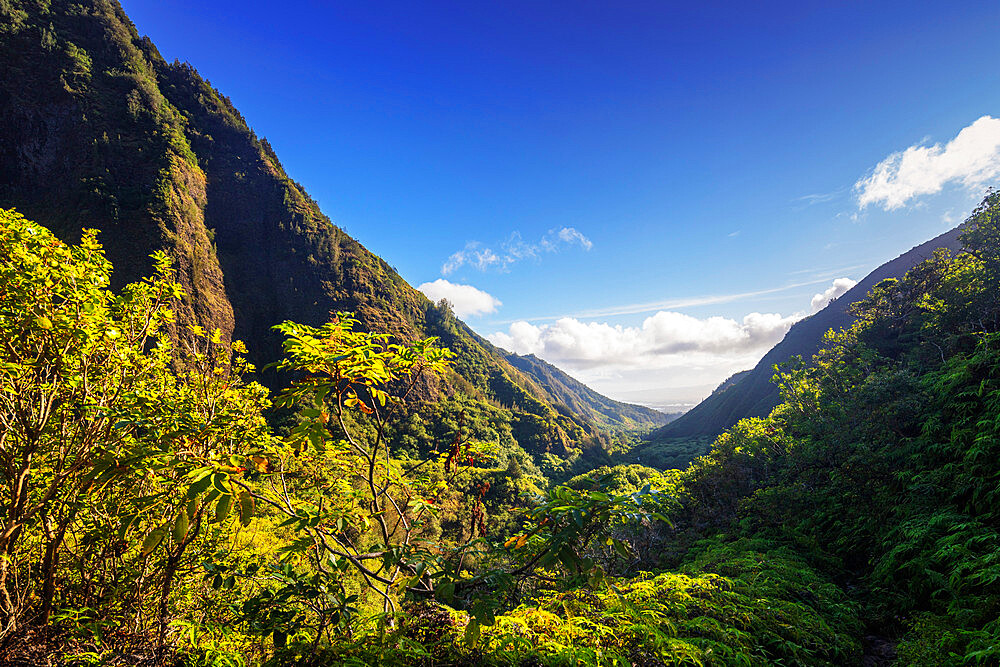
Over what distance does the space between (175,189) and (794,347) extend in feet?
498

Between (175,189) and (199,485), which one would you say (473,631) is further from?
(175,189)

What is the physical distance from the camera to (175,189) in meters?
63.0

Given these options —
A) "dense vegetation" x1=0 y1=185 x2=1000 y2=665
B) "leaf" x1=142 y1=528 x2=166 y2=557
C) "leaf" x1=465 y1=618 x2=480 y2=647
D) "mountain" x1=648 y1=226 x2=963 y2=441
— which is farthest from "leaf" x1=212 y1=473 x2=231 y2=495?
"mountain" x1=648 y1=226 x2=963 y2=441

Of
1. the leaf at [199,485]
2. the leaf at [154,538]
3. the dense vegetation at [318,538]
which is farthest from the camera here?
the dense vegetation at [318,538]

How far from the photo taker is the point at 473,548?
3.36 meters

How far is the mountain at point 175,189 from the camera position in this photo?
5603 centimetres

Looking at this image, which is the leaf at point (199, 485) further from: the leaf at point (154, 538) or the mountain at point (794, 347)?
the mountain at point (794, 347)

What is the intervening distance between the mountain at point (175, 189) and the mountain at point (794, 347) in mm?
45055

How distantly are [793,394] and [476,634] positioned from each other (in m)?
29.9

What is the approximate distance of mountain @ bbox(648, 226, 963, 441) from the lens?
83312 mm

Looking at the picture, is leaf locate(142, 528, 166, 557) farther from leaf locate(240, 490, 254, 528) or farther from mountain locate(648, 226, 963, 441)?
mountain locate(648, 226, 963, 441)

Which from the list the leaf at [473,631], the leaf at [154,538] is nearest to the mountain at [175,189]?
the leaf at [473,631]

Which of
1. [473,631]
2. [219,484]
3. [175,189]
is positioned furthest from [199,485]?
[175,189]

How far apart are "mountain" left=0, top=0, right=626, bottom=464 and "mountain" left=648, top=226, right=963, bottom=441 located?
4506 cm
